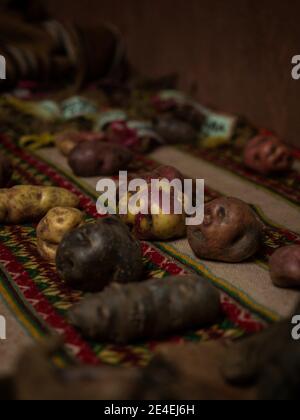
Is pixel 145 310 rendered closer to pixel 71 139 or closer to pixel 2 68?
pixel 71 139

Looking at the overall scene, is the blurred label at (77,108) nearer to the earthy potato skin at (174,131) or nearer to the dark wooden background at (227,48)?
the earthy potato skin at (174,131)

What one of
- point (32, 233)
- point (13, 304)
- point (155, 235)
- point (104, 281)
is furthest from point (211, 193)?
point (13, 304)

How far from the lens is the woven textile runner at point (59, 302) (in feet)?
4.76

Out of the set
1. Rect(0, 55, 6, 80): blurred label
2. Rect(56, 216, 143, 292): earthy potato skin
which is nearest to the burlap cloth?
Rect(56, 216, 143, 292): earthy potato skin

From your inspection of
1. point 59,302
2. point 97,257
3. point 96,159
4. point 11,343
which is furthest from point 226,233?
point 96,159

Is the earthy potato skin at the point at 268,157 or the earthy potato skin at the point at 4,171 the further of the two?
the earthy potato skin at the point at 268,157

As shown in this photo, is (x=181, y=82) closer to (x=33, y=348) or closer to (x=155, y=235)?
(x=155, y=235)

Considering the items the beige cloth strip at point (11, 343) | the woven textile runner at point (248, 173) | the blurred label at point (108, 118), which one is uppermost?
the blurred label at point (108, 118)

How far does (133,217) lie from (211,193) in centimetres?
68

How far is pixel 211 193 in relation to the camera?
2592 mm

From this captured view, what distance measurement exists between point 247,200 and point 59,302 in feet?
3.89

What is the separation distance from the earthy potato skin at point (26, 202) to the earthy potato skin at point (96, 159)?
48 cm

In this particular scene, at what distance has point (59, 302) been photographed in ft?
5.46

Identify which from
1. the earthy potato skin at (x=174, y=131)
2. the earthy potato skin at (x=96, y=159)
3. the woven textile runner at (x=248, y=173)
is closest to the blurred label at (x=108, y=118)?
the earthy potato skin at (x=174, y=131)
